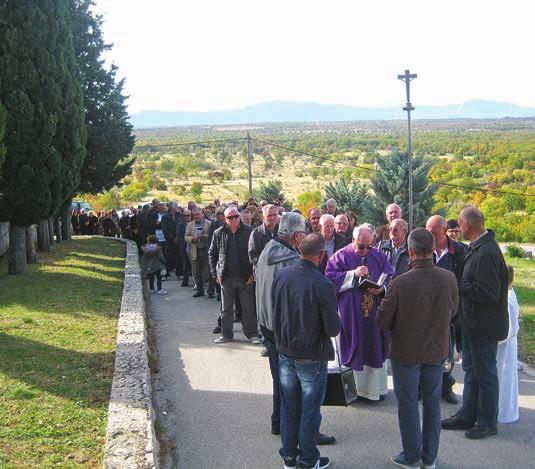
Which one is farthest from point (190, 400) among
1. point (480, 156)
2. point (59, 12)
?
point (480, 156)

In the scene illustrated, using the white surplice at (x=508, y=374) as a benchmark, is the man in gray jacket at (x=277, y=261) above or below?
above

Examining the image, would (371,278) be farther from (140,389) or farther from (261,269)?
(140,389)

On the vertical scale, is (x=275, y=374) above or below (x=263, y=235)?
below

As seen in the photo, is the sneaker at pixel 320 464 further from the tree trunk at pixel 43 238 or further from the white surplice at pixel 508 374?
the tree trunk at pixel 43 238

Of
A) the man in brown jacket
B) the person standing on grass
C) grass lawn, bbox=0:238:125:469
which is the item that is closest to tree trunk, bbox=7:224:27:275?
grass lawn, bbox=0:238:125:469

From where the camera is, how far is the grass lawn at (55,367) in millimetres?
5566

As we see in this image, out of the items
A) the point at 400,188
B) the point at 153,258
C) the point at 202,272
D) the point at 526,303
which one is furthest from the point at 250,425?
the point at 400,188

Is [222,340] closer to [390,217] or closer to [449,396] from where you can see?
[390,217]

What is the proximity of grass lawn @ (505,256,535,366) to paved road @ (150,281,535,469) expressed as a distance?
1363 mm

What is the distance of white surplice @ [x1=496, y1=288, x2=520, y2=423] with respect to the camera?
253 inches

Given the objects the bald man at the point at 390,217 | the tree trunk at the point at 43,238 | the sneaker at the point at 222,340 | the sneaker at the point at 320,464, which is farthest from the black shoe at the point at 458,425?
the tree trunk at the point at 43,238

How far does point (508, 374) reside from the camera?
644 centimetres

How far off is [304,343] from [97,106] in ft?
64.9

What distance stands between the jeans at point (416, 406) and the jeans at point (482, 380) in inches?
32.6
